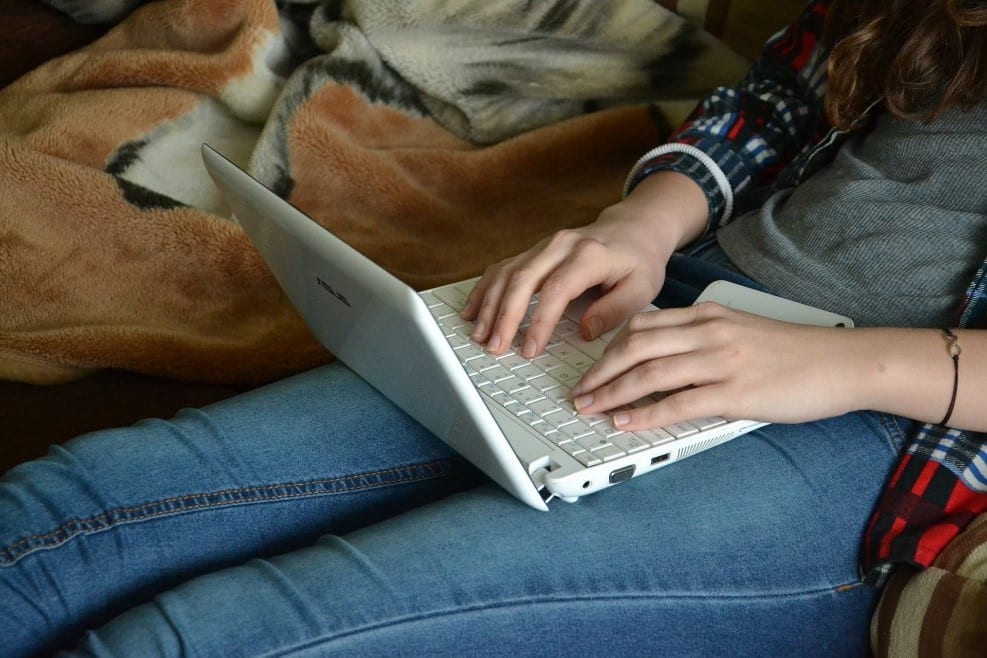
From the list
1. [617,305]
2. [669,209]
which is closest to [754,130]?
[669,209]

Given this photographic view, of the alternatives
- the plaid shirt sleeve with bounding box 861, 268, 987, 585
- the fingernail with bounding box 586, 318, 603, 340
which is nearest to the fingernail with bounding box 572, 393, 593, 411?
the fingernail with bounding box 586, 318, 603, 340

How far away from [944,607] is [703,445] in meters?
0.20

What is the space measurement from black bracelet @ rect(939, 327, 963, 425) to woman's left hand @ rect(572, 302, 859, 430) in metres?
0.07

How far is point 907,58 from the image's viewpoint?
3.00ft

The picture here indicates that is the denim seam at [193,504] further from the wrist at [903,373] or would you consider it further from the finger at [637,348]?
the wrist at [903,373]

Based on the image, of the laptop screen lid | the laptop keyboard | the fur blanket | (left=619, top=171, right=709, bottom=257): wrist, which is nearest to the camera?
the laptop screen lid

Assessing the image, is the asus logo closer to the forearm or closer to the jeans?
the jeans

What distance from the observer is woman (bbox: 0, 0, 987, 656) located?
2.24ft

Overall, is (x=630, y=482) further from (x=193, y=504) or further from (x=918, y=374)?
(x=193, y=504)

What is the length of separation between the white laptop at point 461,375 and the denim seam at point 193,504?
61 mm

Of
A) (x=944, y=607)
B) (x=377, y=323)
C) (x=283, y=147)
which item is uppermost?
(x=377, y=323)

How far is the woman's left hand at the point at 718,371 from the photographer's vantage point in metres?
0.73

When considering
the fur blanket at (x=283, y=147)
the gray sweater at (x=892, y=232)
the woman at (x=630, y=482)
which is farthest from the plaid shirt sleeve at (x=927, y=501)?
the fur blanket at (x=283, y=147)

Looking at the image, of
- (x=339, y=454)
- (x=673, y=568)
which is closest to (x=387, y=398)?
(x=339, y=454)
